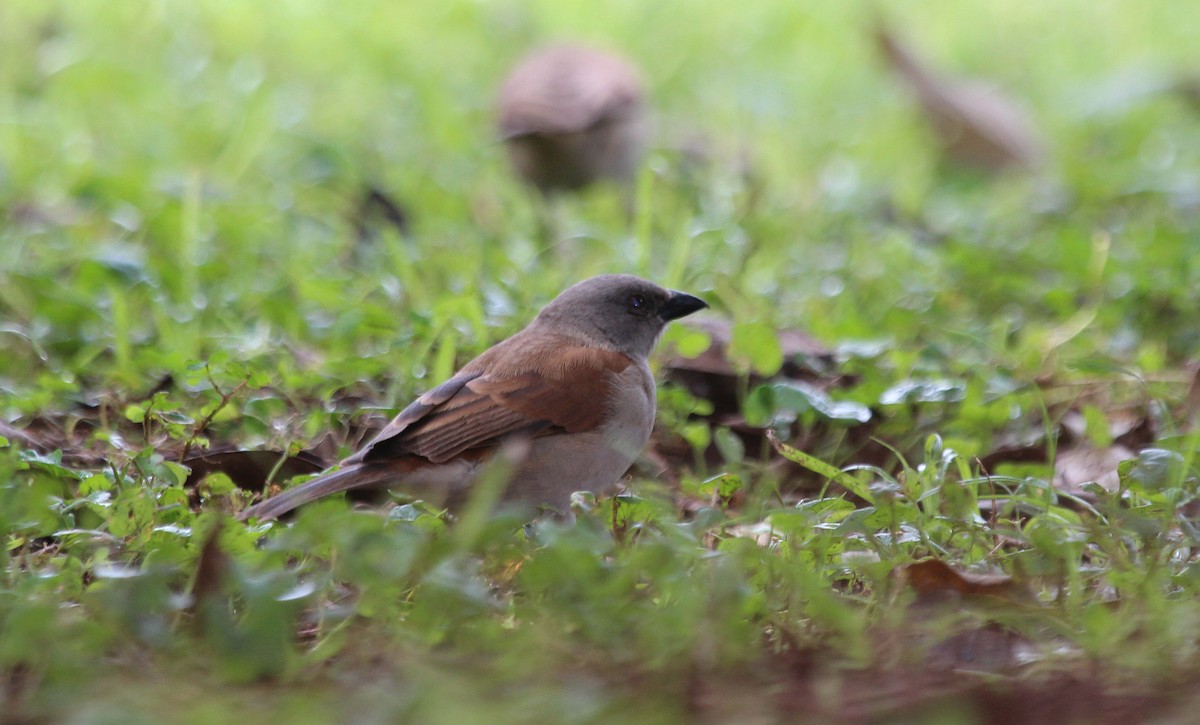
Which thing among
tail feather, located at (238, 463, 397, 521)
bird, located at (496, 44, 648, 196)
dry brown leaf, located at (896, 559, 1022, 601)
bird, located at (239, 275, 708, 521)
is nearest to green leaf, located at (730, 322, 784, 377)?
bird, located at (239, 275, 708, 521)

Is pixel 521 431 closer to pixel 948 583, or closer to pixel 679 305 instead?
pixel 679 305

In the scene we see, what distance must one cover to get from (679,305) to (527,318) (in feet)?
1.92

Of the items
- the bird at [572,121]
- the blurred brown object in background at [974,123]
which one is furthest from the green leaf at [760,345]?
the blurred brown object in background at [974,123]

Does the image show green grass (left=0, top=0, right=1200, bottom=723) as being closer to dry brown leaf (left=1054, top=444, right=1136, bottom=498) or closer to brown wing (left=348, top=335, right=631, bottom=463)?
dry brown leaf (left=1054, top=444, right=1136, bottom=498)

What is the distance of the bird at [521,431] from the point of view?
10.7 ft

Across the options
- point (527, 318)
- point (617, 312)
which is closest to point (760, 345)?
point (617, 312)

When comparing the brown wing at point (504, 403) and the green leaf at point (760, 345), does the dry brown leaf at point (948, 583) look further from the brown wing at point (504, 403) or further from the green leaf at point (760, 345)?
the green leaf at point (760, 345)

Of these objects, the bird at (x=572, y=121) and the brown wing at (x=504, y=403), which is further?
the bird at (x=572, y=121)

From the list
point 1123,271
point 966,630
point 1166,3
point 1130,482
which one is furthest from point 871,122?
point 966,630

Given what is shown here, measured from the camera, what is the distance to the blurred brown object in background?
7.07 m

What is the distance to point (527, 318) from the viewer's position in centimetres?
434

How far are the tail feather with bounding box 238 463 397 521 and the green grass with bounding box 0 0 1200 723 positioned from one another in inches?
5.8

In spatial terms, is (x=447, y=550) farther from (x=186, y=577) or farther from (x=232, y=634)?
(x=186, y=577)

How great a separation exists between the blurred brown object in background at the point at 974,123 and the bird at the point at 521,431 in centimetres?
407
